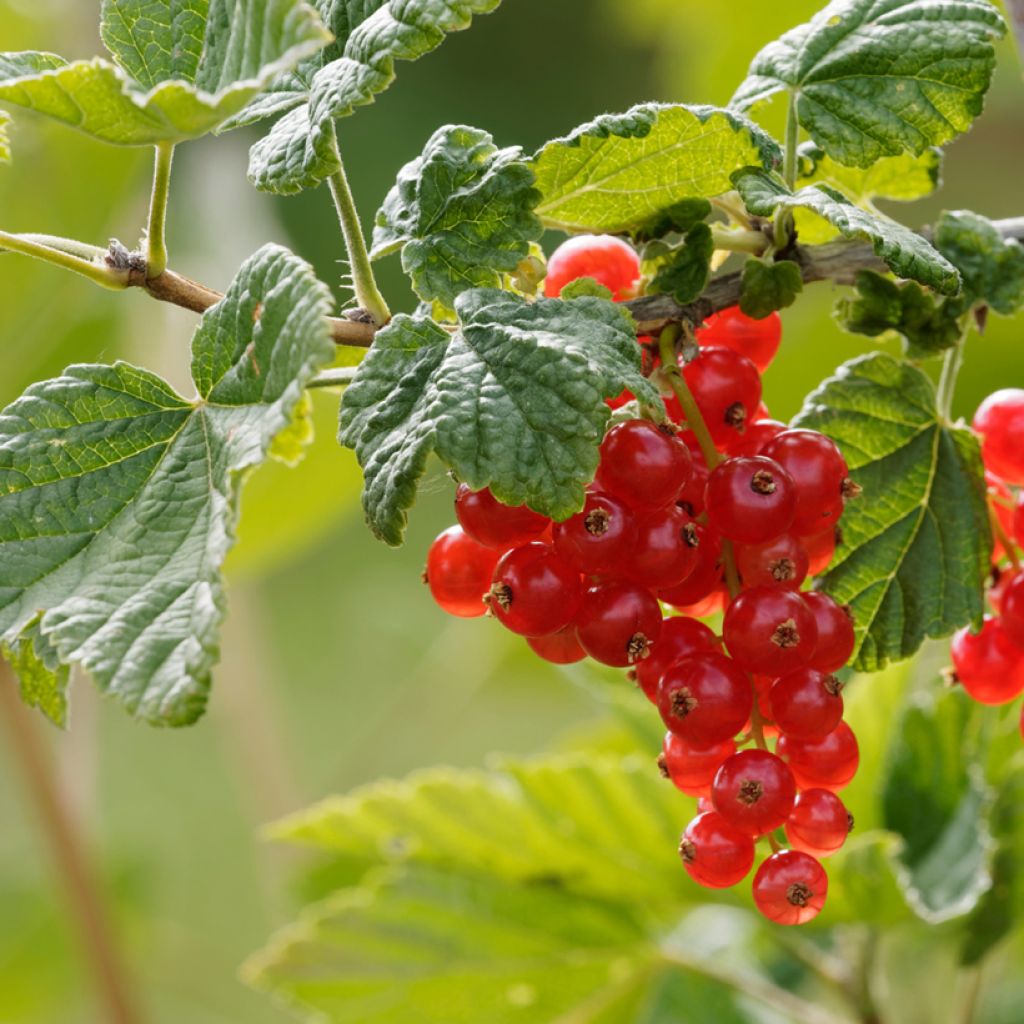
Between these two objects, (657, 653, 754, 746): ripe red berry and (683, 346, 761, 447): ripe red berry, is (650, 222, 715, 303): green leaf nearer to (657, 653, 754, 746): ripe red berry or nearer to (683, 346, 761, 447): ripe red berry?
(683, 346, 761, 447): ripe red berry

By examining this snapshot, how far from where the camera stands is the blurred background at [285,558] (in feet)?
5.12

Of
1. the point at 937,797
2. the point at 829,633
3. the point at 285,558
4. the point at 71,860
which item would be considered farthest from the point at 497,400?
the point at 285,558

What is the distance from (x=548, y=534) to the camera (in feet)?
1.65

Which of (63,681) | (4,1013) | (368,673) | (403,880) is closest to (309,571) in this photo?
(368,673)

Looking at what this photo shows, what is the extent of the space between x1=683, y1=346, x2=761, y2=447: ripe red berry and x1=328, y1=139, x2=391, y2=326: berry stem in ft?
0.38

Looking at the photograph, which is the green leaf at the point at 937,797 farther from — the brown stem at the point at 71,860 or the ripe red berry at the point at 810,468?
the brown stem at the point at 71,860

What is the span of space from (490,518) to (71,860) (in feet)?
3.33

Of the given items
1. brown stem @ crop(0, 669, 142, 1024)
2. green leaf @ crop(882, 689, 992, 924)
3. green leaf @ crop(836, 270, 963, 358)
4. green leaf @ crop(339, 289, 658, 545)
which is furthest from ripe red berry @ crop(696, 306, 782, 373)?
brown stem @ crop(0, 669, 142, 1024)

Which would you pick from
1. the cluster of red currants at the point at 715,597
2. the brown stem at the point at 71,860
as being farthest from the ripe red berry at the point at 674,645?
the brown stem at the point at 71,860

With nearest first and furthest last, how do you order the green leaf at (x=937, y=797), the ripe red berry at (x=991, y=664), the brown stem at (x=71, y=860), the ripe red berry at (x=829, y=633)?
the ripe red berry at (x=829, y=633) < the ripe red berry at (x=991, y=664) < the green leaf at (x=937, y=797) < the brown stem at (x=71, y=860)

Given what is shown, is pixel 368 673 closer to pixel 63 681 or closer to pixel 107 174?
pixel 107 174

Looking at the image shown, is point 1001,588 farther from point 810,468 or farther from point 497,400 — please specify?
point 497,400

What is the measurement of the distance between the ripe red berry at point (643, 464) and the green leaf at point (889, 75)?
5.7 inches

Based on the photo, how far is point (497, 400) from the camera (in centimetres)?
43
